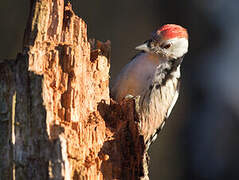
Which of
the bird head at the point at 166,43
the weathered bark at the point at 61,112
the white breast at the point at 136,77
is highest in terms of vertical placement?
the bird head at the point at 166,43

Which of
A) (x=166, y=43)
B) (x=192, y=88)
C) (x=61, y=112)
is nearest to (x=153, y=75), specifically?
(x=166, y=43)

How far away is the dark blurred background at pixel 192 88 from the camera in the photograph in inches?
231

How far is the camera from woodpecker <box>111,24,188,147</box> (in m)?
2.99

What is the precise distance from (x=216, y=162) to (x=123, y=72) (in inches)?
144

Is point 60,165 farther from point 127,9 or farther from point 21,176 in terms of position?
point 127,9

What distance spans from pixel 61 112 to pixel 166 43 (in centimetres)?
120

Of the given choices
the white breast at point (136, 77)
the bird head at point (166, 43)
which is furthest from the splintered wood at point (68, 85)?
the bird head at point (166, 43)

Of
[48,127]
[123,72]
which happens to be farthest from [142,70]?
[48,127]

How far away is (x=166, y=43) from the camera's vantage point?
3045 mm

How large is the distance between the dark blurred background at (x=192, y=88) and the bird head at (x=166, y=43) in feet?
8.41

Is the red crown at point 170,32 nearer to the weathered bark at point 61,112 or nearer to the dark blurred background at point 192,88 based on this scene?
the weathered bark at point 61,112

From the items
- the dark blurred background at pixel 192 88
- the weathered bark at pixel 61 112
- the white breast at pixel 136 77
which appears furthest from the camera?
the dark blurred background at pixel 192 88

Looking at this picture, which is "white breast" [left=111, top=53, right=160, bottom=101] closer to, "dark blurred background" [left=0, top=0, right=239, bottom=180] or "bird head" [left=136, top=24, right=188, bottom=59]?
"bird head" [left=136, top=24, right=188, bottom=59]

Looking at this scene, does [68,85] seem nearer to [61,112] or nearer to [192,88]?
[61,112]
